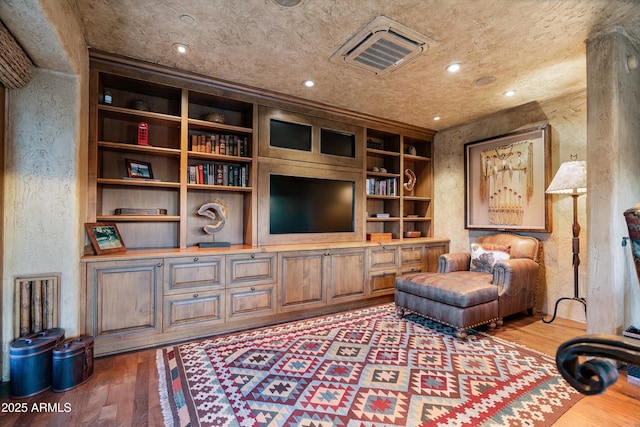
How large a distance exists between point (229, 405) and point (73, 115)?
2.28 metres

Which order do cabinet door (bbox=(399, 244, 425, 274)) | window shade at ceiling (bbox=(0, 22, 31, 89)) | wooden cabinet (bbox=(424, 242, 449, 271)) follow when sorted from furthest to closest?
wooden cabinet (bbox=(424, 242, 449, 271)), cabinet door (bbox=(399, 244, 425, 274)), window shade at ceiling (bbox=(0, 22, 31, 89))

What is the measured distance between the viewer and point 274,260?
121 inches

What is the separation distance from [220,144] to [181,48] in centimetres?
98

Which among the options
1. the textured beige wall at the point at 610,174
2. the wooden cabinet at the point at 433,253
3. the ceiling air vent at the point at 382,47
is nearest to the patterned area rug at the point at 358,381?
the textured beige wall at the point at 610,174

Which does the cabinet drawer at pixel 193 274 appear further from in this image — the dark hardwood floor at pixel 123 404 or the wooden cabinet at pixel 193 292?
the dark hardwood floor at pixel 123 404

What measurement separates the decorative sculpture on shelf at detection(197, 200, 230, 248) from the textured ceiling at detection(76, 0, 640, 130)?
1311 millimetres

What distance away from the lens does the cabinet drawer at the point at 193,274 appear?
2.61 meters

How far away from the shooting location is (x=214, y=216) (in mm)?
3215

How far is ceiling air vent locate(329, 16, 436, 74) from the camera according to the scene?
2158 mm

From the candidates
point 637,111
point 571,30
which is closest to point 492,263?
point 637,111

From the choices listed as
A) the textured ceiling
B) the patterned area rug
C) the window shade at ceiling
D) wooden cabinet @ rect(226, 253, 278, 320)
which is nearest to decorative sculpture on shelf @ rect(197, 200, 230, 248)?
wooden cabinet @ rect(226, 253, 278, 320)

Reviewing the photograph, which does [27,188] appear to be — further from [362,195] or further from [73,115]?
[362,195]

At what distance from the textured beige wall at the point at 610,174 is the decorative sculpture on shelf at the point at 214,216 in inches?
126

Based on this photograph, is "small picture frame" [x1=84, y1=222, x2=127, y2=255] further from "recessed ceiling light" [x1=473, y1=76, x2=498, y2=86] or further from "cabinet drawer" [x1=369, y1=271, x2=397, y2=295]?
"recessed ceiling light" [x1=473, y1=76, x2=498, y2=86]
